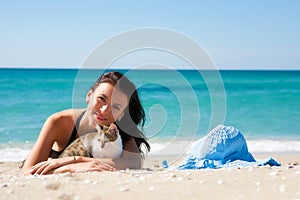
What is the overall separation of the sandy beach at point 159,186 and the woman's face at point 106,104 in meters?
0.89

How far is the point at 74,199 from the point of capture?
353cm

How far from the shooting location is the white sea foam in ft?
39.7

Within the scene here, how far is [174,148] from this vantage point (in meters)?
13.3

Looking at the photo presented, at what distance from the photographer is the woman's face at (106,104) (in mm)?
5309

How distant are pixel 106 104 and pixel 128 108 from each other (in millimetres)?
522

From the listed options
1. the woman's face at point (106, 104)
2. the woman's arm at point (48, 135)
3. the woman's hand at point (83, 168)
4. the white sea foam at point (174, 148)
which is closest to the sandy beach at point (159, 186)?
the woman's hand at point (83, 168)

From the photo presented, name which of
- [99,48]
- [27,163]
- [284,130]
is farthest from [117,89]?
[284,130]

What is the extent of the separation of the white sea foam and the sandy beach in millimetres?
7294

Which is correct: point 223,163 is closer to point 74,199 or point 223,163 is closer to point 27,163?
point 27,163

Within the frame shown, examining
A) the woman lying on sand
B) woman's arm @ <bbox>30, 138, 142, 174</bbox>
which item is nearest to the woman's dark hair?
the woman lying on sand

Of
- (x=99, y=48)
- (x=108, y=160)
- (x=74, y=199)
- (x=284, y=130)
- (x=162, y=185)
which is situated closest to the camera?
(x=74, y=199)

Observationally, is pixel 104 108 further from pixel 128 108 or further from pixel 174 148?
pixel 174 148

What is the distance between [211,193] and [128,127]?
2.28 m

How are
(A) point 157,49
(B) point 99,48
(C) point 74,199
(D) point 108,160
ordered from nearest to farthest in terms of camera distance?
(C) point 74,199 → (D) point 108,160 → (B) point 99,48 → (A) point 157,49
